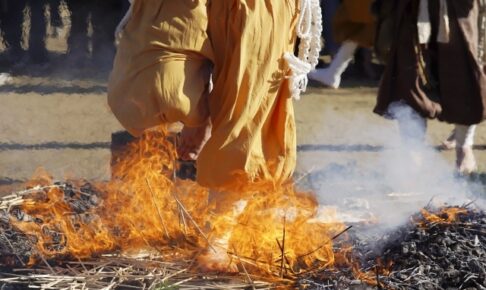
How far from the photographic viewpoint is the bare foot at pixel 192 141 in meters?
4.41

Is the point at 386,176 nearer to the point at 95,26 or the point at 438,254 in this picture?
the point at 438,254

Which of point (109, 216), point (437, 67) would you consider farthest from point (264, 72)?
point (437, 67)

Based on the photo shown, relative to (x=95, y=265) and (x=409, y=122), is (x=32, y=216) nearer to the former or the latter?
(x=95, y=265)

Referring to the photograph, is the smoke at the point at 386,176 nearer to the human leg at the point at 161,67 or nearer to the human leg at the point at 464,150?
the human leg at the point at 464,150

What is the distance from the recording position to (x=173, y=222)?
173 inches

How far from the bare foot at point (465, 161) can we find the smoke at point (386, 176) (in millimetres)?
70

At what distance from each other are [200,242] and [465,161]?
8.88ft

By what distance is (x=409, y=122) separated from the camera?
6.02 metres

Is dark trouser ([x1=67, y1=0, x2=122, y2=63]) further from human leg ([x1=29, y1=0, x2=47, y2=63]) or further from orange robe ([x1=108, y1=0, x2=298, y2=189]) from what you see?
orange robe ([x1=108, y1=0, x2=298, y2=189])

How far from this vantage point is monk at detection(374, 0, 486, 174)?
18.8 feet

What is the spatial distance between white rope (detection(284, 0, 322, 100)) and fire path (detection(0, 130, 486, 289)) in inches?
19.5

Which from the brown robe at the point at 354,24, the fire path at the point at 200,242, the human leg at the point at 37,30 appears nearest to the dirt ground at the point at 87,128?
the human leg at the point at 37,30

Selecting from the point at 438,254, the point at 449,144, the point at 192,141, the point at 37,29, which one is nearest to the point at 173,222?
the point at 192,141

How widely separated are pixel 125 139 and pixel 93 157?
723 mm
